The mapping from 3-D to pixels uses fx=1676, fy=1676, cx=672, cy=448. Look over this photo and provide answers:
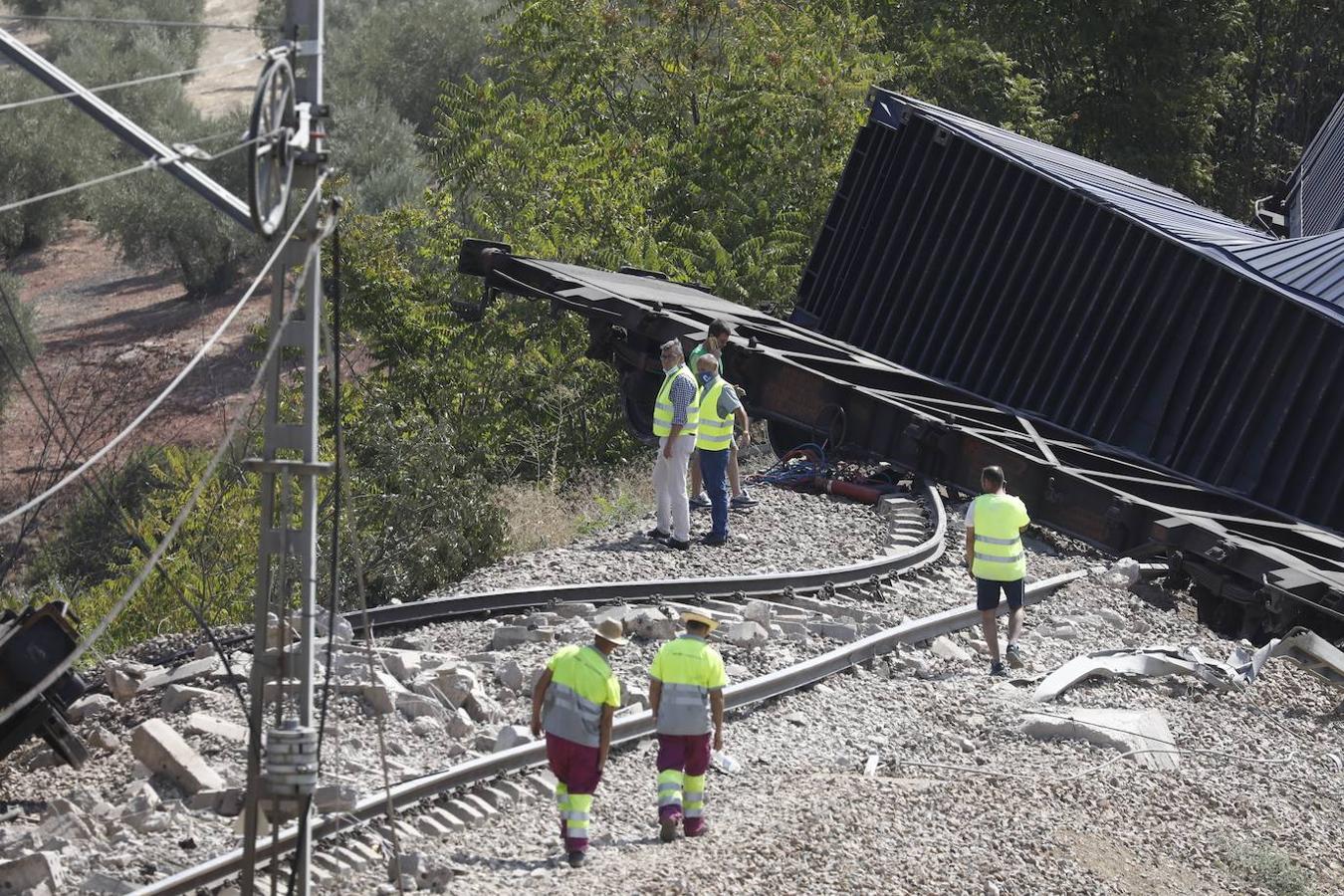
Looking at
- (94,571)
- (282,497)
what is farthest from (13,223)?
(282,497)

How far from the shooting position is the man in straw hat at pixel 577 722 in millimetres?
7812

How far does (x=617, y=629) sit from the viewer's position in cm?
807

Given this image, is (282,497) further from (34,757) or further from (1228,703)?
(1228,703)

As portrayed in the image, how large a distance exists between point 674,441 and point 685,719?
540 cm

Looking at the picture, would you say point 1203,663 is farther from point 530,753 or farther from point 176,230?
point 176,230

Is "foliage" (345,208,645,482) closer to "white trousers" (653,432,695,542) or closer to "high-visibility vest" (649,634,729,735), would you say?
"white trousers" (653,432,695,542)

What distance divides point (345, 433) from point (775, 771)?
43.5 feet

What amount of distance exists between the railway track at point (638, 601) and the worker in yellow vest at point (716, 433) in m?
1.25

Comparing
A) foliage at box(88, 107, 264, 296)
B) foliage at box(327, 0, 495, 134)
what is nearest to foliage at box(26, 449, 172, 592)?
foliage at box(88, 107, 264, 296)

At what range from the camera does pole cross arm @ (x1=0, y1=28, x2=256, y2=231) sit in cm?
641

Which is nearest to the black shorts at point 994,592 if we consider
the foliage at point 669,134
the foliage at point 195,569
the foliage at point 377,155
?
the foliage at point 195,569

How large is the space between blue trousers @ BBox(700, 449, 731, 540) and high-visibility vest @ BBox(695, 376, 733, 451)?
7 centimetres

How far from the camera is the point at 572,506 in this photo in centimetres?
1819

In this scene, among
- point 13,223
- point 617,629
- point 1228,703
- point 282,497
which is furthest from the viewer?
point 13,223
